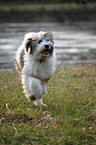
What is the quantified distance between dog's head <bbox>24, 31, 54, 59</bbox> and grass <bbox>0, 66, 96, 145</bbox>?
107 cm

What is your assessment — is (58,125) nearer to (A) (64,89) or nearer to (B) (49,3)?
(A) (64,89)

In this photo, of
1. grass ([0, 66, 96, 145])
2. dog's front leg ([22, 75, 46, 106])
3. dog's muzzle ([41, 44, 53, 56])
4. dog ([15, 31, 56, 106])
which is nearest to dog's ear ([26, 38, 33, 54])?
dog ([15, 31, 56, 106])

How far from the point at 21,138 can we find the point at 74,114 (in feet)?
4.11

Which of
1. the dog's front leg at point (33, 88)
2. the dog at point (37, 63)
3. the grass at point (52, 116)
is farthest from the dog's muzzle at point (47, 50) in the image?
the grass at point (52, 116)

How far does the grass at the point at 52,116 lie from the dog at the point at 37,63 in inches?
14.5

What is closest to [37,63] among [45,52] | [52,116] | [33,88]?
[45,52]

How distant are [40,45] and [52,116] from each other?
137cm

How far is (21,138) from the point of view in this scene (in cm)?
430

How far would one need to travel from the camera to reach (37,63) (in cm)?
550

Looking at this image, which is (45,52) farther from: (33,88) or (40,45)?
(33,88)

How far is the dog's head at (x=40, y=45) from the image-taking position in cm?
524

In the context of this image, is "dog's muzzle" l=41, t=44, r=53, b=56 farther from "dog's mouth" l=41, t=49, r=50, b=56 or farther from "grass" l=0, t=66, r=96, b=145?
"grass" l=0, t=66, r=96, b=145

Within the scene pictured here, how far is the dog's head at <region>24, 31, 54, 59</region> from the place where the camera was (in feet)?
17.2

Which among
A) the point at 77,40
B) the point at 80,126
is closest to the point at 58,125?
the point at 80,126
